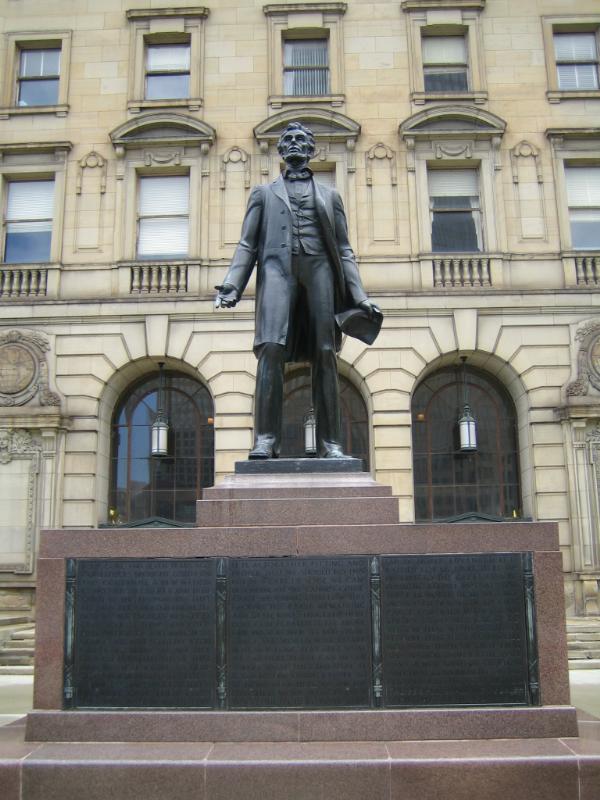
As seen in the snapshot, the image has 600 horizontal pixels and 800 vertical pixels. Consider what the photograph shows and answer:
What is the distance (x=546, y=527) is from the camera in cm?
610

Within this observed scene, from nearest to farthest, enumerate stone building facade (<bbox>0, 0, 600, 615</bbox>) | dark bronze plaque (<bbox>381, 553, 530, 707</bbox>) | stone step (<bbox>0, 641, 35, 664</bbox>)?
dark bronze plaque (<bbox>381, 553, 530, 707</bbox>) < stone step (<bbox>0, 641, 35, 664</bbox>) < stone building facade (<bbox>0, 0, 600, 615</bbox>)

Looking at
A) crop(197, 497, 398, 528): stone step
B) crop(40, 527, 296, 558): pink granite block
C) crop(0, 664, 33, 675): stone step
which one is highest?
crop(197, 497, 398, 528): stone step

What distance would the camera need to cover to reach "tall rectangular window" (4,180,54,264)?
65.0 feet

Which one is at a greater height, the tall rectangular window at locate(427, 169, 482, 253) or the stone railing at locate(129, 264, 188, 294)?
the tall rectangular window at locate(427, 169, 482, 253)

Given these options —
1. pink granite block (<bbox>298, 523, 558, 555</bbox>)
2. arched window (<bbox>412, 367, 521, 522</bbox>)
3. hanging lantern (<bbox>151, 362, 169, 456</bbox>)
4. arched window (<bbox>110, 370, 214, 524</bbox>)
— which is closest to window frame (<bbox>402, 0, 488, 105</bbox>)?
arched window (<bbox>412, 367, 521, 522</bbox>)

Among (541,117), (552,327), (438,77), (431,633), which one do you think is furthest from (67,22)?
(431,633)

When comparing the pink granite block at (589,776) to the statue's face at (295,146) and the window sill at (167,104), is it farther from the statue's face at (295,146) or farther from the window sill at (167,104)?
the window sill at (167,104)

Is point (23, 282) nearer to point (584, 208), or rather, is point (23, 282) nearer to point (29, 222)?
point (29, 222)

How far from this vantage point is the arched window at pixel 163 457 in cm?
1894

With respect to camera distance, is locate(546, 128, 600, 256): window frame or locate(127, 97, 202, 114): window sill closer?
locate(546, 128, 600, 256): window frame

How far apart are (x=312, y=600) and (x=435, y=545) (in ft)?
3.35

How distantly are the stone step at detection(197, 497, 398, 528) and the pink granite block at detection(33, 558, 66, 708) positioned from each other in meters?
1.18

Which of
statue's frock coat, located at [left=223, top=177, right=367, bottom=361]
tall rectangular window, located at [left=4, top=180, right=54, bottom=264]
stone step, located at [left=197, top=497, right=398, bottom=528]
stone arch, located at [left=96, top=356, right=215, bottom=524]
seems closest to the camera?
stone step, located at [left=197, top=497, right=398, bottom=528]

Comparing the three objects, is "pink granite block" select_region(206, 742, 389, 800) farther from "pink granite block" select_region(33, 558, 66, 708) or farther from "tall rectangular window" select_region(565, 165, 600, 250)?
"tall rectangular window" select_region(565, 165, 600, 250)
